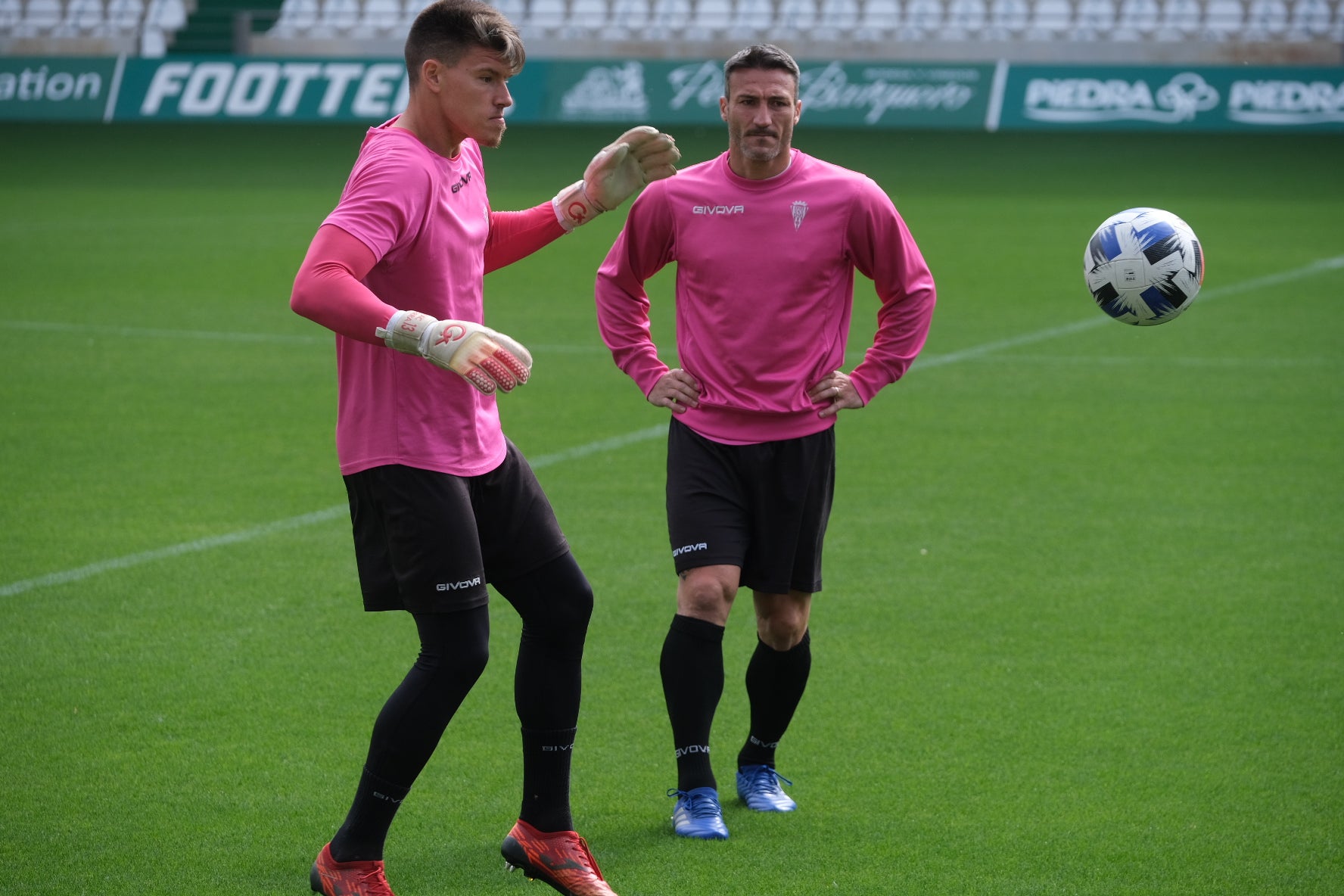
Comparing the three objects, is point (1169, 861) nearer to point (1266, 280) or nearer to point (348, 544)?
point (348, 544)

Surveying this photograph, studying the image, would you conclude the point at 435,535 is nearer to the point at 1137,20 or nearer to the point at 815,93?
the point at 815,93

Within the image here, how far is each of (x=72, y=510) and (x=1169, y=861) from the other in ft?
18.1

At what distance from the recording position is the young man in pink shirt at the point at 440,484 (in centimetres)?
382

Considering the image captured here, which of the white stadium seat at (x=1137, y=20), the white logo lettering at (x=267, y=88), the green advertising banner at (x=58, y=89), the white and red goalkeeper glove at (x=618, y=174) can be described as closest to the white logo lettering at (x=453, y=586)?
the white and red goalkeeper glove at (x=618, y=174)

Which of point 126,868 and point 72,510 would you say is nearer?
point 126,868

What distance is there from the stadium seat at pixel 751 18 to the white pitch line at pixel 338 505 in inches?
712

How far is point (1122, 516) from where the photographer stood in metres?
7.81

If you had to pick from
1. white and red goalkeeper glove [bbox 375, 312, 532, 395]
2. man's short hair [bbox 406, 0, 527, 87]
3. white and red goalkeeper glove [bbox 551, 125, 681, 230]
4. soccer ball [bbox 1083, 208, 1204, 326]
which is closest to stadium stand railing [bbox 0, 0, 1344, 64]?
soccer ball [bbox 1083, 208, 1204, 326]

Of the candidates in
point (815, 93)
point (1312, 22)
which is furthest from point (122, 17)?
point (1312, 22)

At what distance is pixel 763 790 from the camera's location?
4.75 meters

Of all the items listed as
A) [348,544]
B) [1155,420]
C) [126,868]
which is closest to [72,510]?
[348,544]

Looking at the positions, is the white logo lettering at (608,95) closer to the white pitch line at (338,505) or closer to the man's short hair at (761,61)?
the white pitch line at (338,505)

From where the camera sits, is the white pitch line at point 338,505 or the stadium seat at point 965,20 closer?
the white pitch line at point 338,505

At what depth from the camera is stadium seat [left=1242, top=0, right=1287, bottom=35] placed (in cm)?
3011
